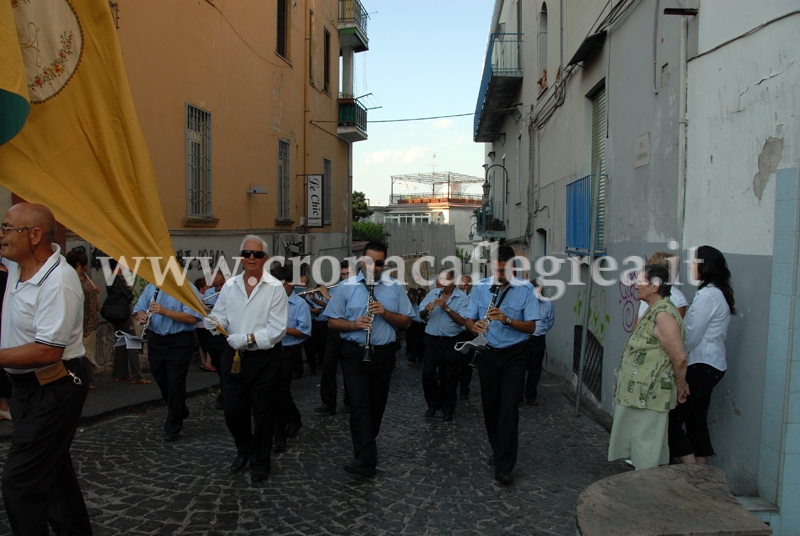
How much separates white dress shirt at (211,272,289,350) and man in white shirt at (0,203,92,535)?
6.12 ft

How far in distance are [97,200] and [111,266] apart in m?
7.04

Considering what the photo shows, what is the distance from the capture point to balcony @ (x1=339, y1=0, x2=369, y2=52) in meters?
23.5

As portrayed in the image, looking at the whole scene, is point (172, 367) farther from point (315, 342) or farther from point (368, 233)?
point (368, 233)

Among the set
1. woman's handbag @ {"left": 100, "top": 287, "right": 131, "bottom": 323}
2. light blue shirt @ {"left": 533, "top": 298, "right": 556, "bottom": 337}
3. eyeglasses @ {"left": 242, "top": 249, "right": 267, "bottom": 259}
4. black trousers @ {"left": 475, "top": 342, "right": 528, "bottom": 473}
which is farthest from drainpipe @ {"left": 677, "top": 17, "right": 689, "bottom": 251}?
woman's handbag @ {"left": 100, "top": 287, "right": 131, "bottom": 323}

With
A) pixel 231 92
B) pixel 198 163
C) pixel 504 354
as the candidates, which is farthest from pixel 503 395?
pixel 231 92

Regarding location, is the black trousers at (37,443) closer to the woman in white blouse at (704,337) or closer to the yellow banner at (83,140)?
the yellow banner at (83,140)

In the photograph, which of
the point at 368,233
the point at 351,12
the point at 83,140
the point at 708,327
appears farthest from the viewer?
the point at 368,233

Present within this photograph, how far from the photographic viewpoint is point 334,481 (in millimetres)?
5598

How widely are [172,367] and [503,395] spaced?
3.35m

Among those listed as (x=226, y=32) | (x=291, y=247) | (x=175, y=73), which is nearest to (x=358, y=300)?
(x=175, y=73)

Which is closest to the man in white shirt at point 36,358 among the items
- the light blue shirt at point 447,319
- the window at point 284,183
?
the light blue shirt at point 447,319

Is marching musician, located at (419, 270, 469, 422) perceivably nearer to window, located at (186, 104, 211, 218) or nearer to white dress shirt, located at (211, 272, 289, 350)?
white dress shirt, located at (211, 272, 289, 350)

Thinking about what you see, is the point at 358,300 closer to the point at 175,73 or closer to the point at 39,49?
the point at 39,49

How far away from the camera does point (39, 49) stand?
11.3 feet
